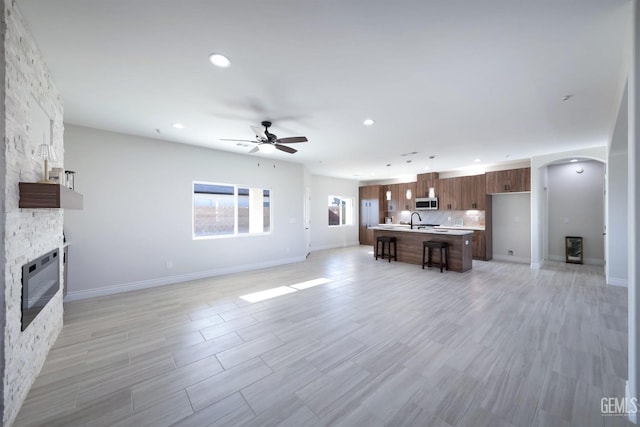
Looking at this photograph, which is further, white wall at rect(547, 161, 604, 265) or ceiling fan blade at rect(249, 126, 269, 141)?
white wall at rect(547, 161, 604, 265)

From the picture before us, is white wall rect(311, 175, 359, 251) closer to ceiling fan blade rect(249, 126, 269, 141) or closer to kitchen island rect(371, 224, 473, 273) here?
kitchen island rect(371, 224, 473, 273)

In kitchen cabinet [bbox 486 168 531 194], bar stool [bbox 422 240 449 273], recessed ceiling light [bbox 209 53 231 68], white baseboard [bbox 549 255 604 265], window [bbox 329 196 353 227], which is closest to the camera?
recessed ceiling light [bbox 209 53 231 68]

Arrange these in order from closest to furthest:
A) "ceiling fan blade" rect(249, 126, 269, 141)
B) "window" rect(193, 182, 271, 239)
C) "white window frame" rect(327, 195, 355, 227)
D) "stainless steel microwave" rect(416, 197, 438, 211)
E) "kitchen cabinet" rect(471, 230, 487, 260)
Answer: "ceiling fan blade" rect(249, 126, 269, 141)
"window" rect(193, 182, 271, 239)
"kitchen cabinet" rect(471, 230, 487, 260)
"stainless steel microwave" rect(416, 197, 438, 211)
"white window frame" rect(327, 195, 355, 227)

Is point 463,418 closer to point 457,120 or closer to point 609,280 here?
point 457,120

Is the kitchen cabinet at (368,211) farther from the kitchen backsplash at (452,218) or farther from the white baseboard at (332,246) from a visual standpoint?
the kitchen backsplash at (452,218)

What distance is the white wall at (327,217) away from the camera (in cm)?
942

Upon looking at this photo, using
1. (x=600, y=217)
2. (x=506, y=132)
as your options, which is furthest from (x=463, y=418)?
(x=600, y=217)

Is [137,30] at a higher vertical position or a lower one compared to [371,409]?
higher

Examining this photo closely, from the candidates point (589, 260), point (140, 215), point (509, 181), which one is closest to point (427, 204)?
point (509, 181)

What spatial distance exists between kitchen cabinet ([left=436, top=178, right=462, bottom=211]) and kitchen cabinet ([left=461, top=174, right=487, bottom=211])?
0.38ft

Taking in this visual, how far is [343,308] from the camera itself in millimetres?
3711

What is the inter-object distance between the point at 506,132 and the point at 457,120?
131cm

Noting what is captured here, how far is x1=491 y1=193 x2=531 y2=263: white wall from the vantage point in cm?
706

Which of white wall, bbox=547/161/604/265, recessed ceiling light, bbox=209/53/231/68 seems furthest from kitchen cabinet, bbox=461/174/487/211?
recessed ceiling light, bbox=209/53/231/68
